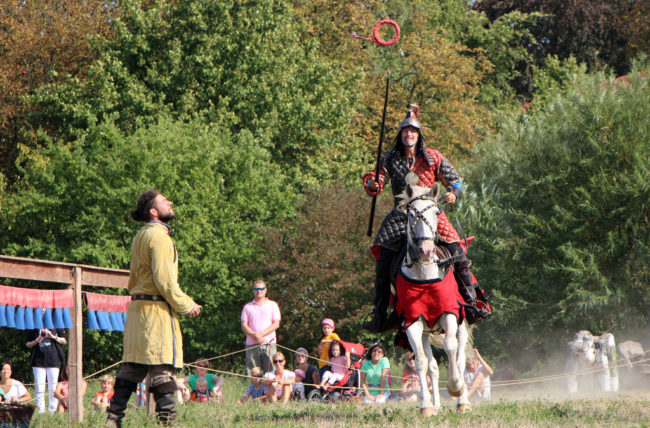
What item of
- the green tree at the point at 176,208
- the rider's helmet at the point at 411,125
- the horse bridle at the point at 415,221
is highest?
the green tree at the point at 176,208

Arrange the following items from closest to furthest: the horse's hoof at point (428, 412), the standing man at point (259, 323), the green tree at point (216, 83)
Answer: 1. the horse's hoof at point (428, 412)
2. the standing man at point (259, 323)
3. the green tree at point (216, 83)

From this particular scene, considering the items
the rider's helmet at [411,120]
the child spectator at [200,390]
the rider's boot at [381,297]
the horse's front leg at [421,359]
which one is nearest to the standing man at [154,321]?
the horse's front leg at [421,359]

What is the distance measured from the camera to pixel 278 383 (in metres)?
13.6

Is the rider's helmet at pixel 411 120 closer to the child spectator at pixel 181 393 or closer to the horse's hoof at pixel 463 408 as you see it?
the horse's hoof at pixel 463 408

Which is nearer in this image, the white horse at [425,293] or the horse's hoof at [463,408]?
the white horse at [425,293]

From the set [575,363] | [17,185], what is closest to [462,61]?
[17,185]

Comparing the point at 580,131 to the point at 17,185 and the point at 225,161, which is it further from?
the point at 17,185

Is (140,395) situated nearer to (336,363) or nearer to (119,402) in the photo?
(336,363)

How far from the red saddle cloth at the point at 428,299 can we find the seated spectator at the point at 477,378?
416cm

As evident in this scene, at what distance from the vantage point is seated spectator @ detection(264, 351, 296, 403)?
1320 centimetres

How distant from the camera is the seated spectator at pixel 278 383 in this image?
13195mm

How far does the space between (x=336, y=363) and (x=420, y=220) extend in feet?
19.3

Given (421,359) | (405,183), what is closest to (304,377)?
(421,359)

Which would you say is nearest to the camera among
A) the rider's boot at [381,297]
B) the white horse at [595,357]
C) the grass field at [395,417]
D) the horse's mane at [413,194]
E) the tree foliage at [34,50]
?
the grass field at [395,417]
